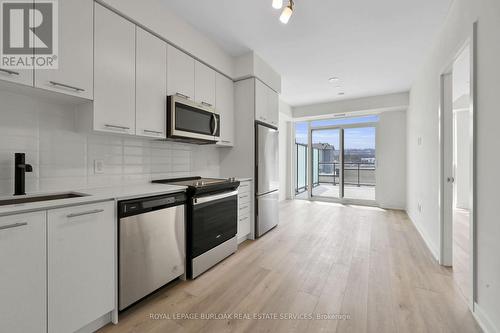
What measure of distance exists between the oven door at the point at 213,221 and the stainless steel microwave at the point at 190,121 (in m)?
0.72

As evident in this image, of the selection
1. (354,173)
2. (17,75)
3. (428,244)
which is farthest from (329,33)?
(354,173)

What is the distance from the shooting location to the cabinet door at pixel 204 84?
2.66 m

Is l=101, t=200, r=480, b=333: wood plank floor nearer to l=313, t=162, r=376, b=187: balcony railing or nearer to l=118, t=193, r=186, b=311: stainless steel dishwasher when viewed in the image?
l=118, t=193, r=186, b=311: stainless steel dishwasher

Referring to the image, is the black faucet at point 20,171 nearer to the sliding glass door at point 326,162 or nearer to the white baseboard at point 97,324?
the white baseboard at point 97,324

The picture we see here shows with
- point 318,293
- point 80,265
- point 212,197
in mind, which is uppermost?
point 212,197

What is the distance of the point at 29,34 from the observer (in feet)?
4.67

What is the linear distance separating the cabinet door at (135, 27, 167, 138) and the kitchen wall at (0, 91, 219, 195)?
0.30 m

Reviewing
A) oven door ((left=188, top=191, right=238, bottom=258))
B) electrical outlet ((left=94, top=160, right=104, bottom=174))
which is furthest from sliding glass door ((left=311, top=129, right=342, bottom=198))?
electrical outlet ((left=94, top=160, right=104, bottom=174))

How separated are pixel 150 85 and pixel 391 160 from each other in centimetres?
545

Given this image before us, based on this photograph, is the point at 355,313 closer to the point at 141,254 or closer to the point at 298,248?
the point at 298,248

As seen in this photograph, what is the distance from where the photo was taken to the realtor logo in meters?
1.36

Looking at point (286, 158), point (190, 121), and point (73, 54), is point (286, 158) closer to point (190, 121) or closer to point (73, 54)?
point (190, 121)
